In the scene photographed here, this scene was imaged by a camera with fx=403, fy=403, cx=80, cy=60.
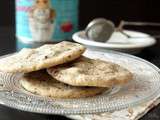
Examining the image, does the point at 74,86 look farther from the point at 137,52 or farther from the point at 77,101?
the point at 137,52

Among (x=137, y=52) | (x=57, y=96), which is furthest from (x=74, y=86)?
(x=137, y=52)

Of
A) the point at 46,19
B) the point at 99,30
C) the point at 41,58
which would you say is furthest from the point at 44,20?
the point at 41,58

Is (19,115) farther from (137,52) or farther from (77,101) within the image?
(137,52)

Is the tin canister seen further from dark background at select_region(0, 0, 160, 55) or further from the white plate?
dark background at select_region(0, 0, 160, 55)

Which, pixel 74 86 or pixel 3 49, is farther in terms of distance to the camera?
pixel 3 49

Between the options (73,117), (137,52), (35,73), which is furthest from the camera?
(137,52)

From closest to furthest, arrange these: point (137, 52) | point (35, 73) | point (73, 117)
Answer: point (73, 117), point (35, 73), point (137, 52)
